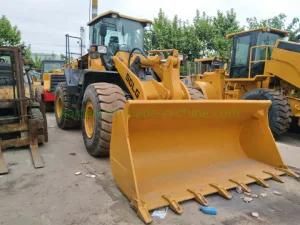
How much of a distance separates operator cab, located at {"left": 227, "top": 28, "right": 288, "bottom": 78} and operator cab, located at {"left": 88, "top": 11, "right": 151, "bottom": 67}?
11.1 ft

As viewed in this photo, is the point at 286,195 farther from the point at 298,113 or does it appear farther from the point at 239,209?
the point at 298,113

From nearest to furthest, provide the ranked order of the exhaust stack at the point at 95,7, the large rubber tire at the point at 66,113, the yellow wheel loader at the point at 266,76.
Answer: the yellow wheel loader at the point at 266,76 → the large rubber tire at the point at 66,113 → the exhaust stack at the point at 95,7

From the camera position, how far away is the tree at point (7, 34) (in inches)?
914

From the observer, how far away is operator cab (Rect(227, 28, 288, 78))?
7.79 meters

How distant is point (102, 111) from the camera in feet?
14.3

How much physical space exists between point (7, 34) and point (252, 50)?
68.6ft

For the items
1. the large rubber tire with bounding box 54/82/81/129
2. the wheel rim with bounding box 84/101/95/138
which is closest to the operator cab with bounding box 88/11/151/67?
the wheel rim with bounding box 84/101/95/138

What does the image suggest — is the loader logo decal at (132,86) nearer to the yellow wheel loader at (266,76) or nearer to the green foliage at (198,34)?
the yellow wheel loader at (266,76)

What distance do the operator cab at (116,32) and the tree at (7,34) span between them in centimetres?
2008

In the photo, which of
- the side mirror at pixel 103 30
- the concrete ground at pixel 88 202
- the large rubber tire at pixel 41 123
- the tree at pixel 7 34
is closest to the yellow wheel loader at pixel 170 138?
the concrete ground at pixel 88 202

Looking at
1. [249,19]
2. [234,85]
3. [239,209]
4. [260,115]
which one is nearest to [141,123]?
[239,209]

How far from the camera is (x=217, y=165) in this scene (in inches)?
155

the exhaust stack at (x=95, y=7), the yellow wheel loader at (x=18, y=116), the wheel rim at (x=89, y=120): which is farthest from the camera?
the exhaust stack at (x=95, y=7)

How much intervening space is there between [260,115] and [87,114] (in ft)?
8.75
